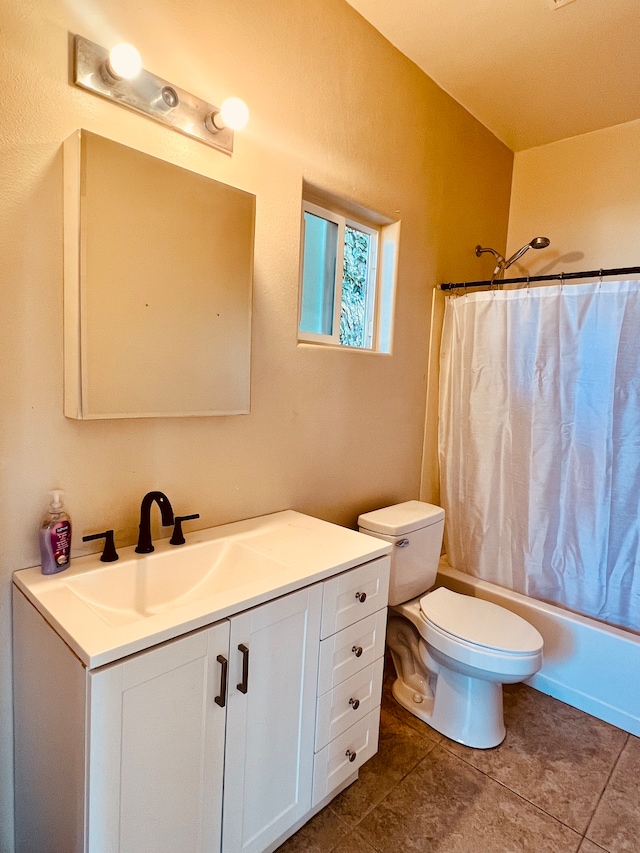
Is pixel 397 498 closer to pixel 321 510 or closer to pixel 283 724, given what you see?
pixel 321 510

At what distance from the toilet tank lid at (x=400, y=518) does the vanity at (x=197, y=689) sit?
14.4 inches

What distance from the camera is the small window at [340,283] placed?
1892 millimetres

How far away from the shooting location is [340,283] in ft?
6.59

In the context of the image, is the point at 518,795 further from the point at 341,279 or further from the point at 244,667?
the point at 341,279

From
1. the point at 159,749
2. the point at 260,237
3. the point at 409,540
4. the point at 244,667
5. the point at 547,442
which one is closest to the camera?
the point at 159,749

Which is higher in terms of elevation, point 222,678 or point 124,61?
point 124,61

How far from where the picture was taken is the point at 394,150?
2.03m

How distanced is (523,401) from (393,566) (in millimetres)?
955

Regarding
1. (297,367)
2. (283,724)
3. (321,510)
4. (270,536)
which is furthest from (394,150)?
Answer: (283,724)

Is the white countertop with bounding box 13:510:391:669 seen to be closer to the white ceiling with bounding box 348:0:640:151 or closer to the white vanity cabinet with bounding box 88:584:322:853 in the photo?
the white vanity cabinet with bounding box 88:584:322:853

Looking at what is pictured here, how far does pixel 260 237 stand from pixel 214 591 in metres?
1.10

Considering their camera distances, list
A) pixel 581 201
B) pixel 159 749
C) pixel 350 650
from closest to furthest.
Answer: pixel 159 749
pixel 350 650
pixel 581 201

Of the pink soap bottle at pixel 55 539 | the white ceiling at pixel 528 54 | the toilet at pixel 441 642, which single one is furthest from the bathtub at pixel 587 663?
the white ceiling at pixel 528 54

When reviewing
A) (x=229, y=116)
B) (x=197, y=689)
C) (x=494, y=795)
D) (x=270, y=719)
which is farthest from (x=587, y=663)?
(x=229, y=116)
